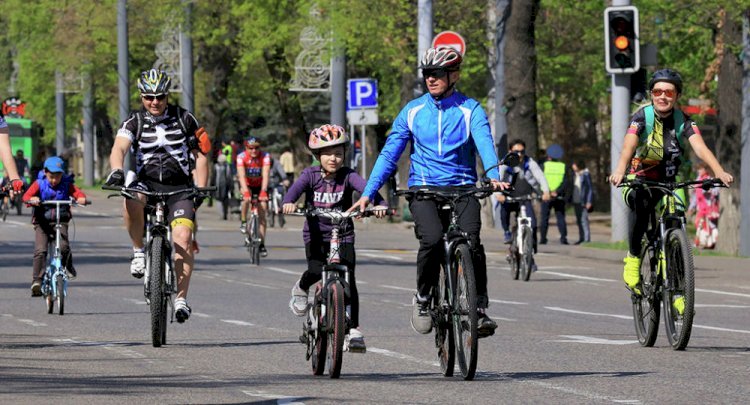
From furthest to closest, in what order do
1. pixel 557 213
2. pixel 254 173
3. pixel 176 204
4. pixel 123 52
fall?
pixel 123 52 < pixel 557 213 < pixel 254 173 < pixel 176 204

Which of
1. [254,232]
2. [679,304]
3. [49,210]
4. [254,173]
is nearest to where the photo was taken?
[679,304]

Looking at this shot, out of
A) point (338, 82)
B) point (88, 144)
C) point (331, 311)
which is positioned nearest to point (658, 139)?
point (331, 311)

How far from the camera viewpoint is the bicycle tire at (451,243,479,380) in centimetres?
1055

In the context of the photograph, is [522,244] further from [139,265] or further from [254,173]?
[139,265]

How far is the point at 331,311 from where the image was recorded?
11141mm

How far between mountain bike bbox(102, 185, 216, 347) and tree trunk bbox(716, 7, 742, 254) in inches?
667

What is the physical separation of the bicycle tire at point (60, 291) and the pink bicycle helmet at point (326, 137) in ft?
21.2

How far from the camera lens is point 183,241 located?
13984 millimetres

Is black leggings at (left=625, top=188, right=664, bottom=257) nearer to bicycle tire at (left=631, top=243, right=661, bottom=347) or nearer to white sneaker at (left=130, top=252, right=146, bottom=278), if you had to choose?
bicycle tire at (left=631, top=243, right=661, bottom=347)

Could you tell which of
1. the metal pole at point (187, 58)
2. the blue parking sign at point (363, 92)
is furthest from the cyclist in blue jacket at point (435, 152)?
the metal pole at point (187, 58)

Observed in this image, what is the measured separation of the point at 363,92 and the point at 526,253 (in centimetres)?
1638

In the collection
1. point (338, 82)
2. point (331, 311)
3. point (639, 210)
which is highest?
point (338, 82)

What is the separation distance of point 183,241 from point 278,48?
4143 cm

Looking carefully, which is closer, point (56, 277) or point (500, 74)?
point (56, 277)
